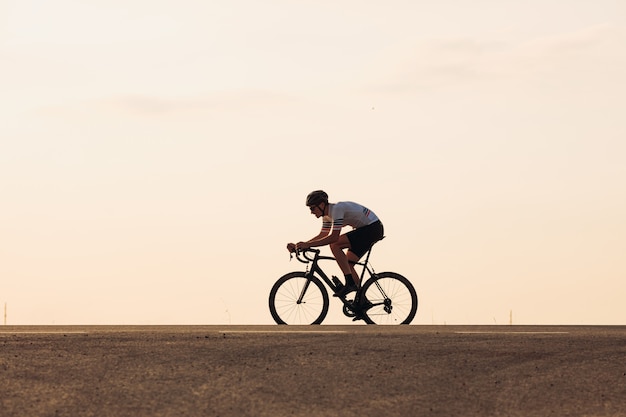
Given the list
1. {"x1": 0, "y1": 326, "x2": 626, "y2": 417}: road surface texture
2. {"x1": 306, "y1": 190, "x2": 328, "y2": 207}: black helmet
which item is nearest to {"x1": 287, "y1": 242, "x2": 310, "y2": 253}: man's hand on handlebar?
{"x1": 306, "y1": 190, "x2": 328, "y2": 207}: black helmet

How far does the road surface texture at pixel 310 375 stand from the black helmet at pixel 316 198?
3253 mm

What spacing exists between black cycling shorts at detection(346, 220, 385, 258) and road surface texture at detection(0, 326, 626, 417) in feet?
11.1

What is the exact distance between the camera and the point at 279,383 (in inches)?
386

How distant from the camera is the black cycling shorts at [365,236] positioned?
619 inches

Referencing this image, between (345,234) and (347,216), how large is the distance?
0.90 feet

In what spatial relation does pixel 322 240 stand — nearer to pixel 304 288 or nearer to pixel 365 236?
pixel 365 236

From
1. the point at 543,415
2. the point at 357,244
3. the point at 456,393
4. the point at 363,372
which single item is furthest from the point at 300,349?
the point at 357,244

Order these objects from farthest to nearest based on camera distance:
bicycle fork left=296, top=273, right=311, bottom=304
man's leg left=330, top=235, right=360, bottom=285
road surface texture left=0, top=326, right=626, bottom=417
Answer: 1. bicycle fork left=296, top=273, right=311, bottom=304
2. man's leg left=330, top=235, right=360, bottom=285
3. road surface texture left=0, top=326, right=626, bottom=417

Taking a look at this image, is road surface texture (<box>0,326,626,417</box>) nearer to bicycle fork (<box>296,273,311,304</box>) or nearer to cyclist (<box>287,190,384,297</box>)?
cyclist (<box>287,190,384,297</box>)

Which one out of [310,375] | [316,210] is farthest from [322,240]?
[310,375]

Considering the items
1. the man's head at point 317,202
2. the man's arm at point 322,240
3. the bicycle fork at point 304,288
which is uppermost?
the man's head at point 317,202

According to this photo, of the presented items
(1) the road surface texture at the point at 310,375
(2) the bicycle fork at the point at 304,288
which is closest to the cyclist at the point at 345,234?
(2) the bicycle fork at the point at 304,288

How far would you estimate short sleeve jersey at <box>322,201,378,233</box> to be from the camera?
50.8 feet

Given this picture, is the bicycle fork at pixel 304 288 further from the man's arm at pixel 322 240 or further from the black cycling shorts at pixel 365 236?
the black cycling shorts at pixel 365 236
